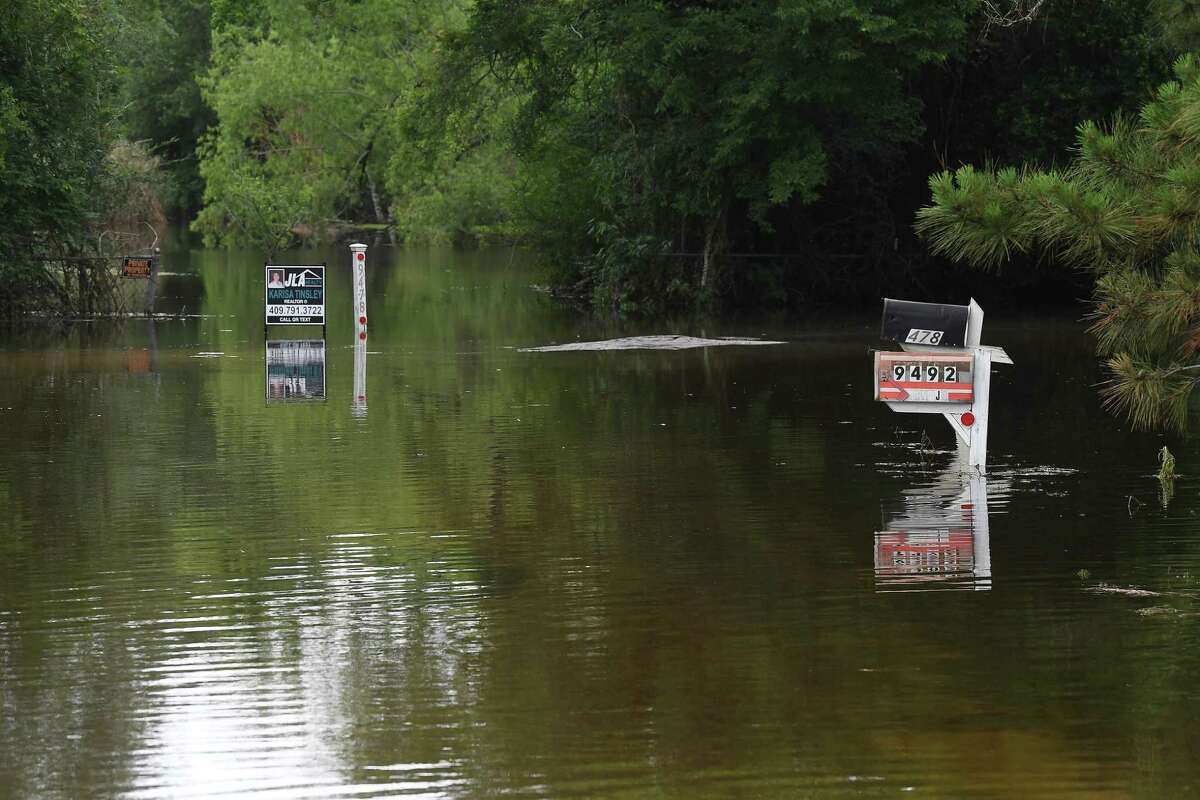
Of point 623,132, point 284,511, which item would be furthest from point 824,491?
point 623,132

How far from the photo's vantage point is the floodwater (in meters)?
7.18

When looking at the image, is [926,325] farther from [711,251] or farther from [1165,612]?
[711,251]

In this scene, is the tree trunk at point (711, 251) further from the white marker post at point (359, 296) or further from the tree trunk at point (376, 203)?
the tree trunk at point (376, 203)

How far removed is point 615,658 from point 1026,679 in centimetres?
195

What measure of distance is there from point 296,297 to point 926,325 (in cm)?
1668

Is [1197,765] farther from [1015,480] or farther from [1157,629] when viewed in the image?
[1015,480]

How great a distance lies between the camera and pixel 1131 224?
34.2 feet

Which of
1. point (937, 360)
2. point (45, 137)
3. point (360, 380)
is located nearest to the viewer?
point (937, 360)

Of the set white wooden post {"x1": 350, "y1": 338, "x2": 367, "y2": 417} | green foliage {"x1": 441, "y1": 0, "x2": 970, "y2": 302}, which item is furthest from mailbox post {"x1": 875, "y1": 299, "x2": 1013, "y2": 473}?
green foliage {"x1": 441, "y1": 0, "x2": 970, "y2": 302}

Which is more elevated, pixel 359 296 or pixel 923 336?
pixel 359 296

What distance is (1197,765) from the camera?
704cm

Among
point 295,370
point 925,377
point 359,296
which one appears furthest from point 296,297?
point 925,377

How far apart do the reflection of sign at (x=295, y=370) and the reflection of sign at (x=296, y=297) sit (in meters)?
→ 0.48

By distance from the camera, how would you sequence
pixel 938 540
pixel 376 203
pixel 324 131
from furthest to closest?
pixel 376 203
pixel 324 131
pixel 938 540
